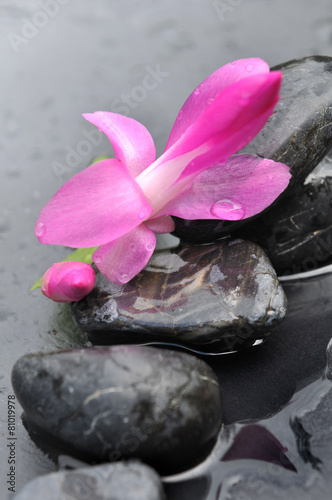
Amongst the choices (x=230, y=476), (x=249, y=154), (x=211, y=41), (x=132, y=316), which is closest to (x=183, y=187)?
(x=249, y=154)

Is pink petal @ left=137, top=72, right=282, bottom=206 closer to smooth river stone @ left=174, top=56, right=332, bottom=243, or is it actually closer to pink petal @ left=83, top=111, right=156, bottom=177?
pink petal @ left=83, top=111, right=156, bottom=177

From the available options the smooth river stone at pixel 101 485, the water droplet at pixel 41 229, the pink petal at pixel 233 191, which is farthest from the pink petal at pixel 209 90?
the smooth river stone at pixel 101 485

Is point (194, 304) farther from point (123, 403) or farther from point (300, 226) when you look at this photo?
point (300, 226)

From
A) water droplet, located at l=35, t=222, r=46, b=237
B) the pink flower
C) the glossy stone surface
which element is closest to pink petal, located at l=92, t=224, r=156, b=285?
the pink flower

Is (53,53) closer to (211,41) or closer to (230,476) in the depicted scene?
(211,41)

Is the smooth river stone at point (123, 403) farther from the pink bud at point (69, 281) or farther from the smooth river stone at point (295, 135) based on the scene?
the smooth river stone at point (295, 135)

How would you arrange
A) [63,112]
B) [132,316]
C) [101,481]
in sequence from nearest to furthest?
[101,481]
[132,316]
[63,112]
